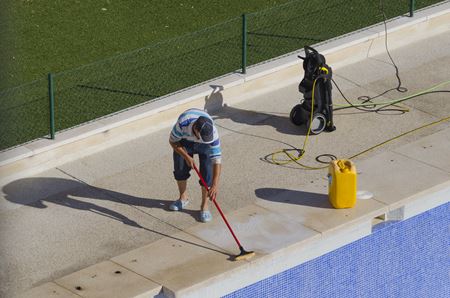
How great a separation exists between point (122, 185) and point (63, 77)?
2028mm

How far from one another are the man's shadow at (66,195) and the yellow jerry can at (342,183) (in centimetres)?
159

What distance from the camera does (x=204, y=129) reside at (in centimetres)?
1340

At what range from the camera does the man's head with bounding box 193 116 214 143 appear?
44.0 ft

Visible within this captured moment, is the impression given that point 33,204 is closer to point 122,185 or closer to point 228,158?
point 122,185

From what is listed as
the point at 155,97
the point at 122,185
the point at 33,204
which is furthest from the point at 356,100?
the point at 33,204

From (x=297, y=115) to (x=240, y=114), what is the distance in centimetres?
89

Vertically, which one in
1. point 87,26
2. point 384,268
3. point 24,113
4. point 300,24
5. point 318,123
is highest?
point 300,24

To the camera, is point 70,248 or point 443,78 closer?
point 70,248

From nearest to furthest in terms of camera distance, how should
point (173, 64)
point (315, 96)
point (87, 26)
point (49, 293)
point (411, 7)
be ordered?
point (49, 293), point (315, 96), point (173, 64), point (411, 7), point (87, 26)

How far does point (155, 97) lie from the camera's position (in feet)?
54.7

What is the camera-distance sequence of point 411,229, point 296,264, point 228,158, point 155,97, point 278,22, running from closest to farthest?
point 296,264
point 411,229
point 228,158
point 155,97
point 278,22

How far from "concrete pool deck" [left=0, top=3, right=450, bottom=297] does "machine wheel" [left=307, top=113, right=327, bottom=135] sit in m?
0.13

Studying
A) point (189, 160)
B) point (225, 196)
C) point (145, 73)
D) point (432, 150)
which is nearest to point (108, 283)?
point (189, 160)

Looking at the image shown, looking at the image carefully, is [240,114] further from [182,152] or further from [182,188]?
[182,152]
